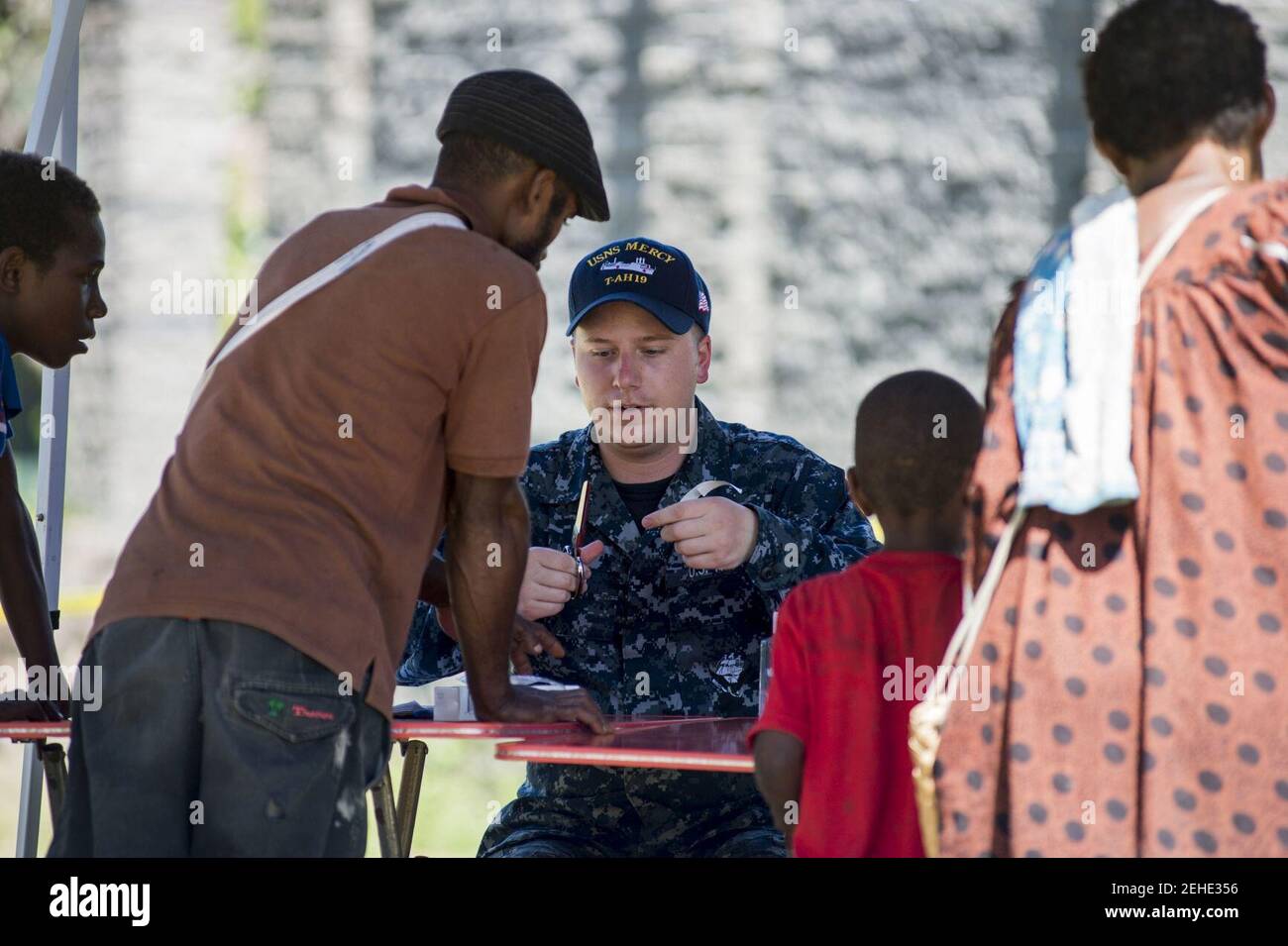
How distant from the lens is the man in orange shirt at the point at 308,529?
2.40 m

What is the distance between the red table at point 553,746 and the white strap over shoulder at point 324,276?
66 centimetres

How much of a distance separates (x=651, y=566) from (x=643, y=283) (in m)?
0.60

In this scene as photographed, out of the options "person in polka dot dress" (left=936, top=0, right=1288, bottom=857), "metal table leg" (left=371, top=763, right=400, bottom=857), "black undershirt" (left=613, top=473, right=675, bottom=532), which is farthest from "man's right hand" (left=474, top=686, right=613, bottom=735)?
"person in polka dot dress" (left=936, top=0, right=1288, bottom=857)

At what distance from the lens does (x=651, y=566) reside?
3.56m

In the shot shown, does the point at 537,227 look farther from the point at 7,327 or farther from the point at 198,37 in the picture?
the point at 198,37

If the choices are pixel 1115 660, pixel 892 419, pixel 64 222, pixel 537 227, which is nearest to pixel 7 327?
pixel 64 222

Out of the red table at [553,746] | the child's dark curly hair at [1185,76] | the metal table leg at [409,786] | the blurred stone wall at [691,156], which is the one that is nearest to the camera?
the child's dark curly hair at [1185,76]

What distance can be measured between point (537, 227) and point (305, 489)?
0.63 meters

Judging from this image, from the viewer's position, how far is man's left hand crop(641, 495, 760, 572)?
3.22 meters

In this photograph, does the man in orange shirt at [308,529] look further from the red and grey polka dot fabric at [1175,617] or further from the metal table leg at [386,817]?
the red and grey polka dot fabric at [1175,617]

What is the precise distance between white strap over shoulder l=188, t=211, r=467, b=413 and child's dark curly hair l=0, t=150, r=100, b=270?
98cm

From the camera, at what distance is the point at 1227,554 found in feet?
6.93

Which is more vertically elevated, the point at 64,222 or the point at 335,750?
the point at 64,222

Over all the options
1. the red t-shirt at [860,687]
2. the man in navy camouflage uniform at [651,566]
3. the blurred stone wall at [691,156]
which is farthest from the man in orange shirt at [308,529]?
the blurred stone wall at [691,156]
